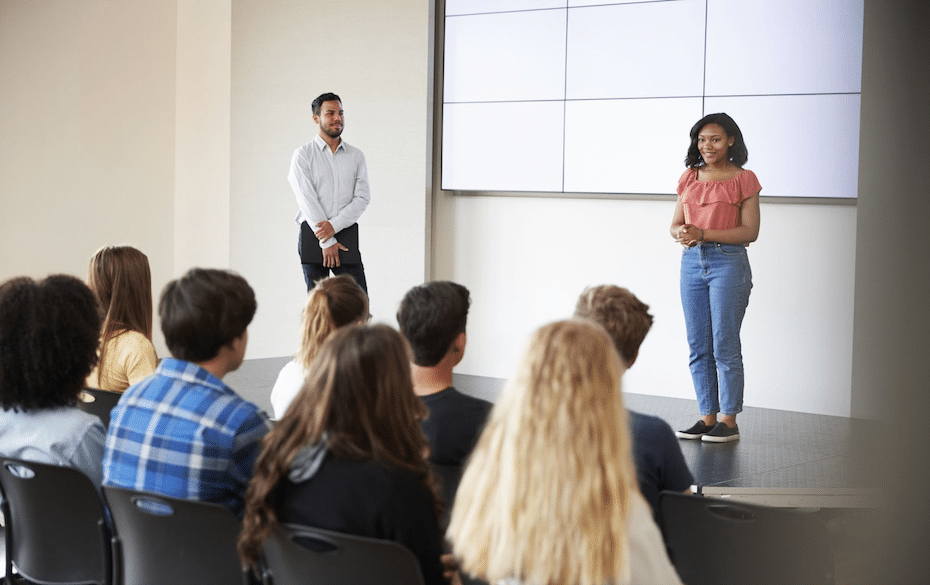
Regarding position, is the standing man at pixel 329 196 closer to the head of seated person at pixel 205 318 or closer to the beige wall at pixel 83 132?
the beige wall at pixel 83 132

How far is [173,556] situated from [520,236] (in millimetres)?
4561

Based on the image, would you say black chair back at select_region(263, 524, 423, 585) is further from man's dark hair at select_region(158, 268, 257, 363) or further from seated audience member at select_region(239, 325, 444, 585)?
man's dark hair at select_region(158, 268, 257, 363)

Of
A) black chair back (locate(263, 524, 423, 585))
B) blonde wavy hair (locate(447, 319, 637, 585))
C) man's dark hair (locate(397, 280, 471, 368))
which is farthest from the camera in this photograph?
man's dark hair (locate(397, 280, 471, 368))

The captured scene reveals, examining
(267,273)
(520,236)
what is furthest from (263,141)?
(520,236)

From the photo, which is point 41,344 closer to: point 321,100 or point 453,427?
point 453,427

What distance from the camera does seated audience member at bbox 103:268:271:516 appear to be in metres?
2.02

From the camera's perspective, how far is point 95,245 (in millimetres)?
7449

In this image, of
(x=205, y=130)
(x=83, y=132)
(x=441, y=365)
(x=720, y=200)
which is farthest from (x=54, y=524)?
(x=205, y=130)

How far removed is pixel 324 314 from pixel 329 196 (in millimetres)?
2893

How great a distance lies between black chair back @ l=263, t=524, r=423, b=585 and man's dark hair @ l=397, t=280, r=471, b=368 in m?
0.86

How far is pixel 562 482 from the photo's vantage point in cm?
146

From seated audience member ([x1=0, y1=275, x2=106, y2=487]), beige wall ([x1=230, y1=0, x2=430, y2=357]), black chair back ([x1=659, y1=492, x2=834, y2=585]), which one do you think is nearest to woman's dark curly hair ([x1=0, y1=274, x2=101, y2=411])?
seated audience member ([x1=0, y1=275, x2=106, y2=487])

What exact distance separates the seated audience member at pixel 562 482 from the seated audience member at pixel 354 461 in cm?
21

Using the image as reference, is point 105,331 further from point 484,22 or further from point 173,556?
point 484,22
